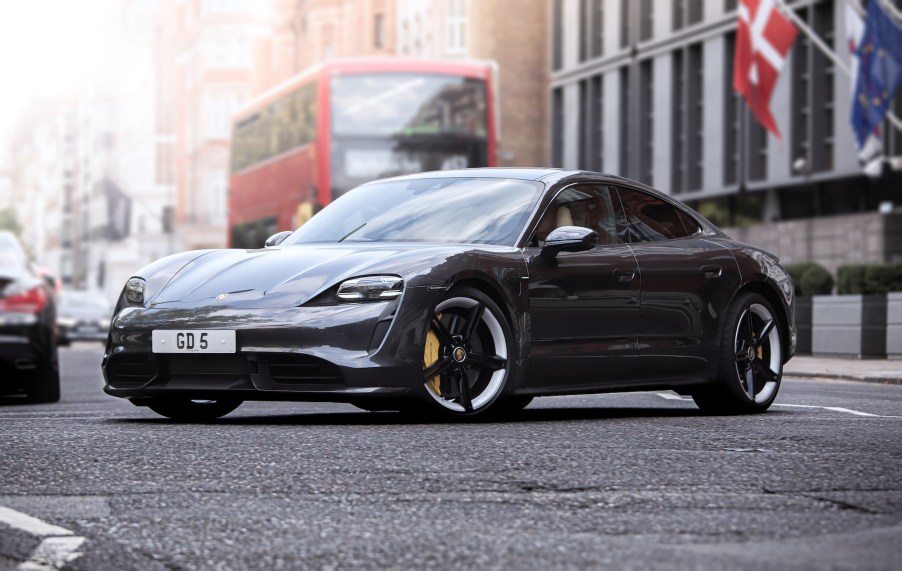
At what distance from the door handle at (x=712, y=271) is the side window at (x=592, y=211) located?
0.58 meters

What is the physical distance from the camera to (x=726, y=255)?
A: 10.3m

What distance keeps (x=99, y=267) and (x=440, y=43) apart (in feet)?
199

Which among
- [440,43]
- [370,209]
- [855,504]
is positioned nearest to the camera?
[855,504]

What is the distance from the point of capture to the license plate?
333 inches

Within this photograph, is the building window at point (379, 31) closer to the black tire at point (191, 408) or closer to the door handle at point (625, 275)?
the door handle at point (625, 275)

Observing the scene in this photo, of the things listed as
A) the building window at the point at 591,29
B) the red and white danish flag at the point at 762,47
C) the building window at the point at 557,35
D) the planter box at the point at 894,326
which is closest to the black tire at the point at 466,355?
the planter box at the point at 894,326

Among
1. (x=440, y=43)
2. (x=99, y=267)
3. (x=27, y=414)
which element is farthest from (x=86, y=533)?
(x=99, y=267)

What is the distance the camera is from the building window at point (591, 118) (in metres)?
55.5

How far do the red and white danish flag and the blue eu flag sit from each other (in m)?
2.49

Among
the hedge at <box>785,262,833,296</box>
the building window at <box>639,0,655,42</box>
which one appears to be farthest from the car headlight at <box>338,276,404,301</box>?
the building window at <box>639,0,655,42</box>

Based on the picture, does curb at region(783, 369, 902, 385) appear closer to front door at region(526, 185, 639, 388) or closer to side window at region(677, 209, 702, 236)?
side window at region(677, 209, 702, 236)

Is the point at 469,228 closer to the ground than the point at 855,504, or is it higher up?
higher up

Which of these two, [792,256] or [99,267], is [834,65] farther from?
[99,267]

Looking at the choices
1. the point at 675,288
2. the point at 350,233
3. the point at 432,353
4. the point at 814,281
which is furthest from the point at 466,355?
the point at 814,281
